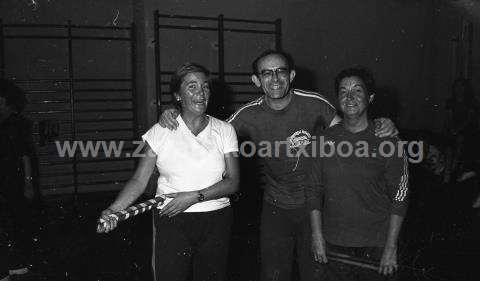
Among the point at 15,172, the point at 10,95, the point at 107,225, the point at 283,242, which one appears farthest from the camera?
the point at 10,95

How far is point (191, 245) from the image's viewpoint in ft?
7.57

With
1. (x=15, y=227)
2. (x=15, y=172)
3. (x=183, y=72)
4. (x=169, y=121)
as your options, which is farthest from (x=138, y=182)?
(x=15, y=172)

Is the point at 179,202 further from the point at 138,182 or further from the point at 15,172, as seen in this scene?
the point at 15,172

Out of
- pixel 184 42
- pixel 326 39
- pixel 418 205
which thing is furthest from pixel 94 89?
pixel 418 205

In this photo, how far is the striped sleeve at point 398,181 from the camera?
229cm

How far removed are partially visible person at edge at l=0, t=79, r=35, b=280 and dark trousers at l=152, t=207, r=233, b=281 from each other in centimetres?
127

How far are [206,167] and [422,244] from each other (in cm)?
333

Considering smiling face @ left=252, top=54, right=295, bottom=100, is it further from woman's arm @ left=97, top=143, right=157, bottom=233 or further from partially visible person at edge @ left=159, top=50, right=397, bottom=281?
woman's arm @ left=97, top=143, right=157, bottom=233

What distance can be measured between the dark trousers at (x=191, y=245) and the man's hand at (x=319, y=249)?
0.51m

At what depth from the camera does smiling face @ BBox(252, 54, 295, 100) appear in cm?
279

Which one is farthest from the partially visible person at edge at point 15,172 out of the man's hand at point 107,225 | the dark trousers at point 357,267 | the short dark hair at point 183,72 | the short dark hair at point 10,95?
the dark trousers at point 357,267

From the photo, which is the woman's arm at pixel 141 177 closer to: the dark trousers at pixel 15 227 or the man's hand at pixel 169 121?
the man's hand at pixel 169 121

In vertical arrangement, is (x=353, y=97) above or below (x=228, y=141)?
above

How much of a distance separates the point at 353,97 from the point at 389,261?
912 mm
